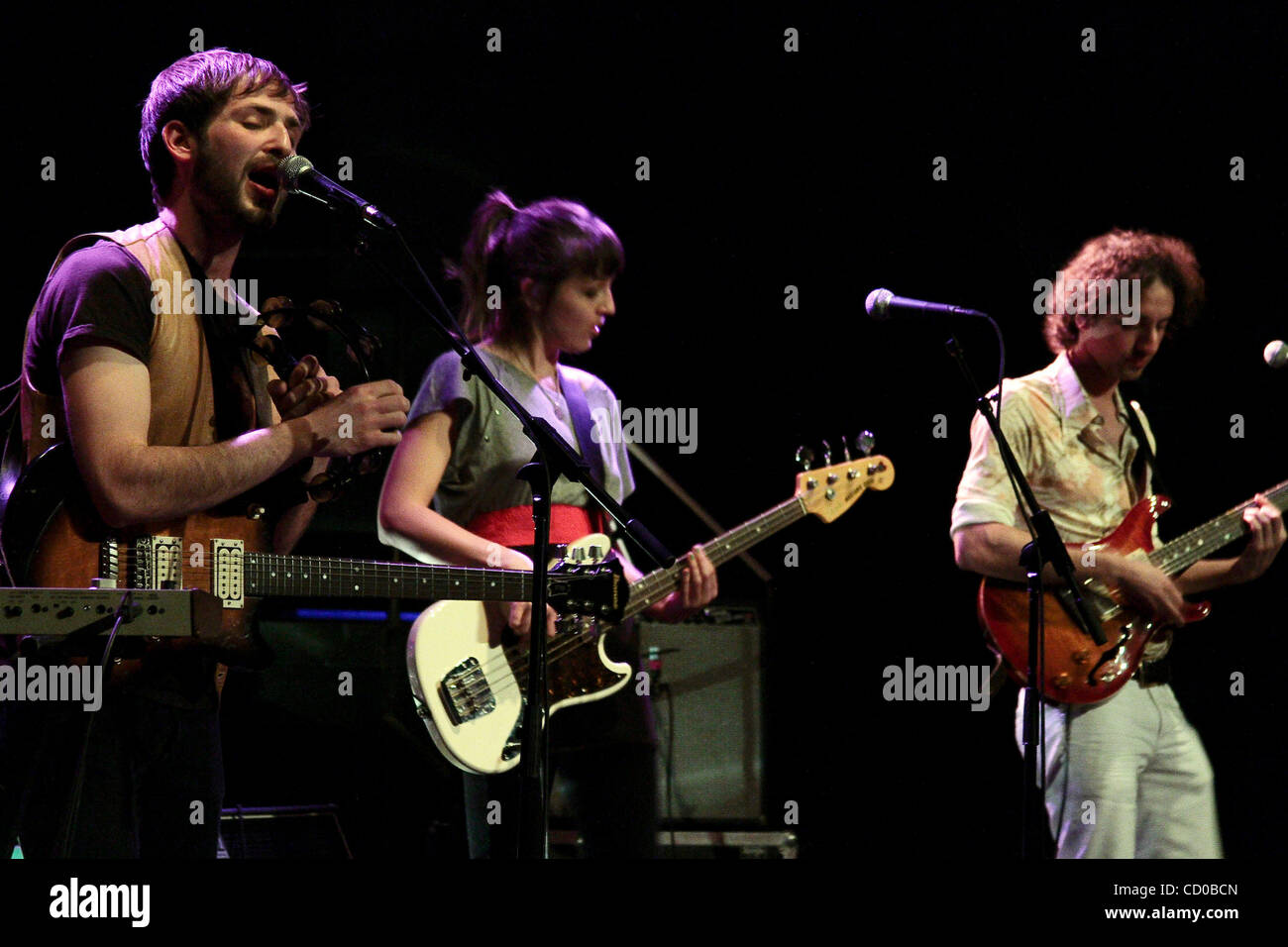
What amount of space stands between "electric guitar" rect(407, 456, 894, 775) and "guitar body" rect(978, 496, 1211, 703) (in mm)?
1042

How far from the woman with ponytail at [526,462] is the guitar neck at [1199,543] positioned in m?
1.38

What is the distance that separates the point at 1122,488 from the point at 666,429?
214 cm

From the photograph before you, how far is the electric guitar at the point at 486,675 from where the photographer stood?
9.93ft

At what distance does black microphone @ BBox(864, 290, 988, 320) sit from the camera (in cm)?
337

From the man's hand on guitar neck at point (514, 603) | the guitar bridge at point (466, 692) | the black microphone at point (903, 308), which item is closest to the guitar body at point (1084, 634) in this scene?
the black microphone at point (903, 308)

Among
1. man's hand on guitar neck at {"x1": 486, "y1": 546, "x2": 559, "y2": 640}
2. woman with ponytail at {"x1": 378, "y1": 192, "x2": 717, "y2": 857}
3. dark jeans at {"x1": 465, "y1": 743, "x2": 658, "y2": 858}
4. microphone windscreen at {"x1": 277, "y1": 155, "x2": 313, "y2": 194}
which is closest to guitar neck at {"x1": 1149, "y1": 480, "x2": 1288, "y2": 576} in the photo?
woman with ponytail at {"x1": 378, "y1": 192, "x2": 717, "y2": 857}

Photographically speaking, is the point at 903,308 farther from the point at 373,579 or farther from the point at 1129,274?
the point at 373,579

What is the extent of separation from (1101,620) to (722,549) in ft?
3.53

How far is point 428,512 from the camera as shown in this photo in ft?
10.3

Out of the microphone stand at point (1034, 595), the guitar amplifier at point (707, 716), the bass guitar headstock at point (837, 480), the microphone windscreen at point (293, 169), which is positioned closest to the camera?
the microphone windscreen at point (293, 169)

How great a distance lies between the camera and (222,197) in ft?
8.37

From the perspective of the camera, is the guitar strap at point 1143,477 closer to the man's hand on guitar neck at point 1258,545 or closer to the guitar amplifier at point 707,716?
the man's hand on guitar neck at point 1258,545
